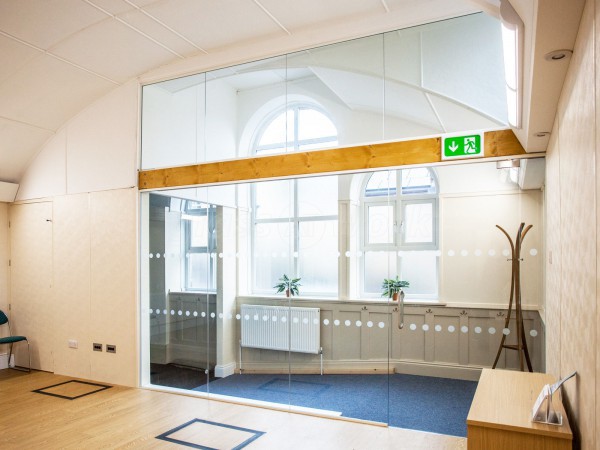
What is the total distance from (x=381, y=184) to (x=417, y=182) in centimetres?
35

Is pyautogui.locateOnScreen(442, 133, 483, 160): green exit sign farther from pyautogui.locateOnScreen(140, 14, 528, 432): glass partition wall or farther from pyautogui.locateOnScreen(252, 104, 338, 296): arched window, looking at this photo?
pyautogui.locateOnScreen(252, 104, 338, 296): arched window

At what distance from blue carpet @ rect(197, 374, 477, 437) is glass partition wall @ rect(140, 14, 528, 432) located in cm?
2

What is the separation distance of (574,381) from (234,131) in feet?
13.8

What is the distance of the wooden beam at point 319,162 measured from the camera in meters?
4.12

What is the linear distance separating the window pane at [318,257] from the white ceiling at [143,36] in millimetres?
1917

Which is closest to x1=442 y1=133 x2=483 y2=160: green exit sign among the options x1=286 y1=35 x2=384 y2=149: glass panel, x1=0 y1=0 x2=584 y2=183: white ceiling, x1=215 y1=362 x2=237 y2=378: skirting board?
x1=0 y1=0 x2=584 y2=183: white ceiling

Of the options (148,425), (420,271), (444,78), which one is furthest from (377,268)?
(148,425)

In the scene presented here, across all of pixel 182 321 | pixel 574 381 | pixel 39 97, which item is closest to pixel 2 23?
pixel 39 97

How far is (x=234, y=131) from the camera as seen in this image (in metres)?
5.41

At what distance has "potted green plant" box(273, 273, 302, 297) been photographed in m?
4.98

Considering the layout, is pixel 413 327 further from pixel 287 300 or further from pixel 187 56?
pixel 187 56

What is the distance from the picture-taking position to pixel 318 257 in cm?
487

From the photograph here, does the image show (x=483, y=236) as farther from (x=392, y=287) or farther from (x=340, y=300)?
(x=340, y=300)

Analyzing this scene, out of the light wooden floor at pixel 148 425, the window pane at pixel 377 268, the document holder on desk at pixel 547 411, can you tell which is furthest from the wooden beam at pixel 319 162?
the light wooden floor at pixel 148 425
